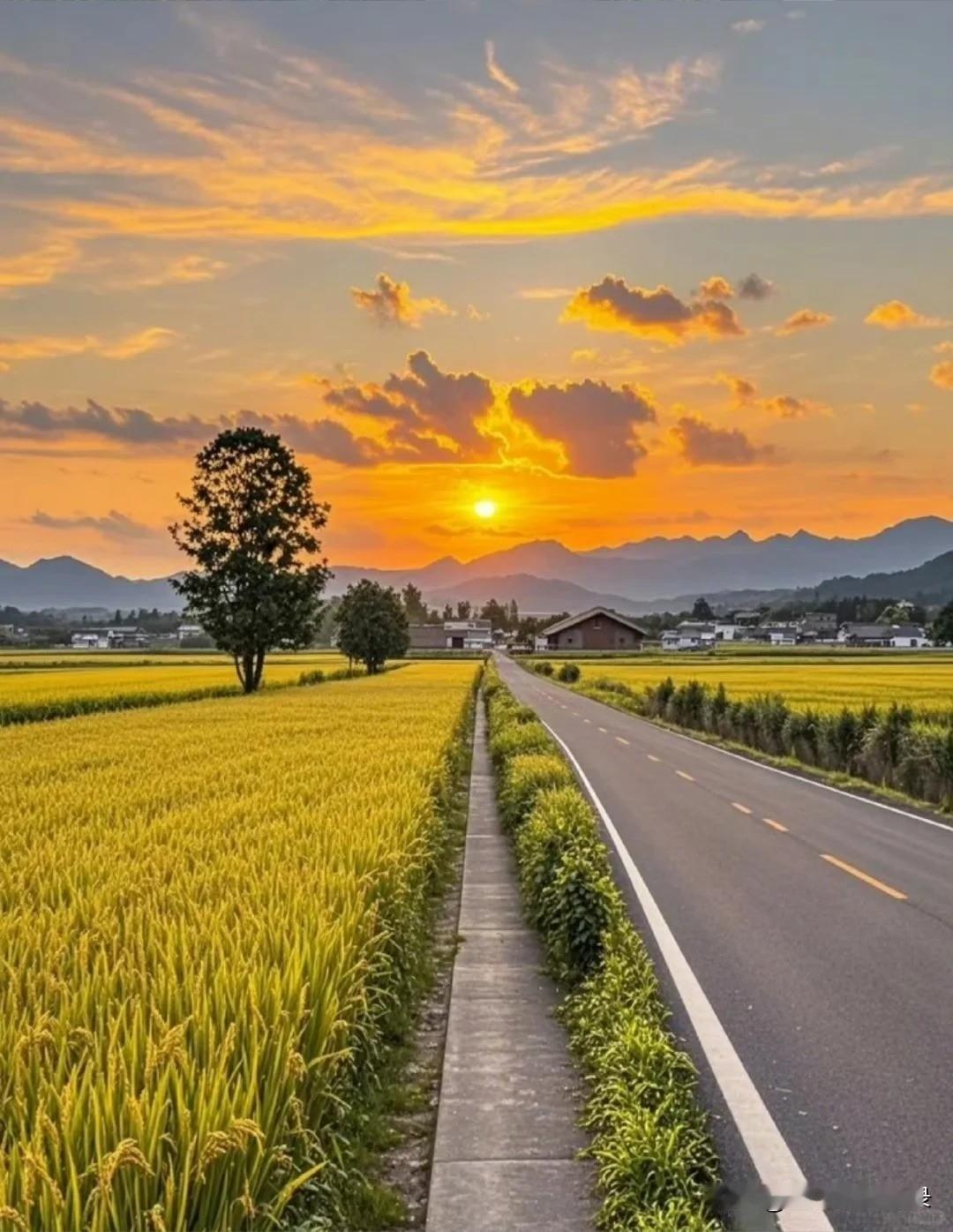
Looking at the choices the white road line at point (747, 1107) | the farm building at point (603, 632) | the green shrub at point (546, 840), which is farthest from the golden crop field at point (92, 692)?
the farm building at point (603, 632)

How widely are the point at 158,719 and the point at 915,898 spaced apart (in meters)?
23.3

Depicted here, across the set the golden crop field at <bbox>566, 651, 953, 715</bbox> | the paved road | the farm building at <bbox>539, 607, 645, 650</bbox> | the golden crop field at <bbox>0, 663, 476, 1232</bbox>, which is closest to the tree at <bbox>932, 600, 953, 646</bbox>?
the farm building at <bbox>539, 607, 645, 650</bbox>

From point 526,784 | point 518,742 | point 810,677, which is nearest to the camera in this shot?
point 526,784

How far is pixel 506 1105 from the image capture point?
20.5 feet

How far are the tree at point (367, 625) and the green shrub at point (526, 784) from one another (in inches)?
3045

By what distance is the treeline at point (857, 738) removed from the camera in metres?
22.0

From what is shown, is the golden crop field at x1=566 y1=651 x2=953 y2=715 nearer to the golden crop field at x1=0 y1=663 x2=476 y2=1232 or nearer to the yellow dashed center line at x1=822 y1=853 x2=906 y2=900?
the yellow dashed center line at x1=822 y1=853 x2=906 y2=900

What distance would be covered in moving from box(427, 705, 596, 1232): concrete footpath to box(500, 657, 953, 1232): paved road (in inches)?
32.6

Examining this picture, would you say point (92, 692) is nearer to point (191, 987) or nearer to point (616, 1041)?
point (616, 1041)

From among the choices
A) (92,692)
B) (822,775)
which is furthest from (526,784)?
(92,692)

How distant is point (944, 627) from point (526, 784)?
156 metres

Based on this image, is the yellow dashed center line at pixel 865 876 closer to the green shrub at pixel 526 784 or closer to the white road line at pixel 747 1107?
the white road line at pixel 747 1107

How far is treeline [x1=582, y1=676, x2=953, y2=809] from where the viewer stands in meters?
22.0

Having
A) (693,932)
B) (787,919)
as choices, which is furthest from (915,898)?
(693,932)
